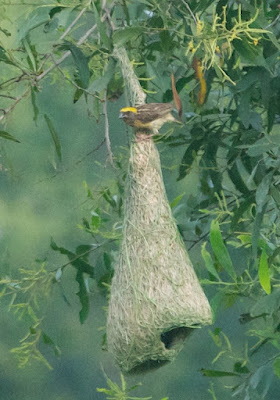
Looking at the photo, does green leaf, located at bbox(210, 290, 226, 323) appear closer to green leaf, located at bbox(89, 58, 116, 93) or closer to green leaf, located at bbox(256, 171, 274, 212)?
green leaf, located at bbox(256, 171, 274, 212)

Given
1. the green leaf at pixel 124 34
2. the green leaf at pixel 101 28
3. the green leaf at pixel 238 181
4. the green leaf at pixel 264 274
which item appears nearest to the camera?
the green leaf at pixel 101 28

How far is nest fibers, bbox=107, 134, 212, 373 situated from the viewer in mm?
1433

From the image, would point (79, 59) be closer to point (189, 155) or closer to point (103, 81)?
point (103, 81)

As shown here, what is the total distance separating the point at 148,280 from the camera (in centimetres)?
145

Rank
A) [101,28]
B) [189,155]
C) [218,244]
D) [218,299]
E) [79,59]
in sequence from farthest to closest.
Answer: [189,155] < [218,299] < [218,244] < [79,59] < [101,28]

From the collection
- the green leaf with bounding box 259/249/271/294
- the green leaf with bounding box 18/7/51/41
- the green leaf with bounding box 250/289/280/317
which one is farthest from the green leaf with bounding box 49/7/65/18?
the green leaf with bounding box 250/289/280/317

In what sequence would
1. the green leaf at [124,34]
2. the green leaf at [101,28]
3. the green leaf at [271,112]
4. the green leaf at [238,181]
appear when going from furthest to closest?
1. the green leaf at [238,181]
2. the green leaf at [271,112]
3. the green leaf at [124,34]
4. the green leaf at [101,28]

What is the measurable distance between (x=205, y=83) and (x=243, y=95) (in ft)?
0.46

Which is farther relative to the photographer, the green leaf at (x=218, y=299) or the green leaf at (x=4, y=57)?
the green leaf at (x=218, y=299)

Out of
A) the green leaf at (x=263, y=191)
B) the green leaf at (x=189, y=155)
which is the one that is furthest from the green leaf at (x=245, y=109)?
the green leaf at (x=189, y=155)

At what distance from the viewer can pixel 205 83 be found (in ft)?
5.52

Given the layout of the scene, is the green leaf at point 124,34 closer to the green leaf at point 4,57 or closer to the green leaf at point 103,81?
the green leaf at point 103,81

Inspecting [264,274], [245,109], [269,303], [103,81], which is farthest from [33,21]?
[269,303]

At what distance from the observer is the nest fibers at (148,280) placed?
1433mm
